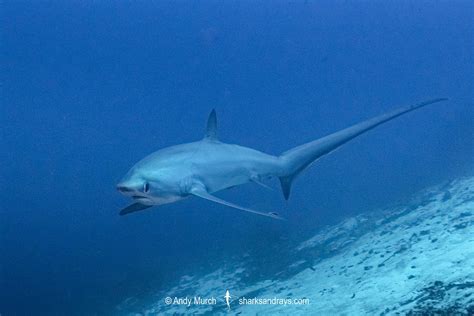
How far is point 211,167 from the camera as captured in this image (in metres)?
5.40

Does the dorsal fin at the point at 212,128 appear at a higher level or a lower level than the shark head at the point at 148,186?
higher

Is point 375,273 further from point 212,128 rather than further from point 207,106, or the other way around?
point 207,106

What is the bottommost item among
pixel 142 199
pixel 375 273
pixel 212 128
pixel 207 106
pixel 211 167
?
pixel 375 273

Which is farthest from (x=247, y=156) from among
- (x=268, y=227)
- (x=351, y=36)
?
(x=351, y=36)

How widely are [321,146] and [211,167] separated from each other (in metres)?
1.54

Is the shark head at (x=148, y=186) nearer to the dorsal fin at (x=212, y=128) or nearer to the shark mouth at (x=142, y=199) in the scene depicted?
the shark mouth at (x=142, y=199)

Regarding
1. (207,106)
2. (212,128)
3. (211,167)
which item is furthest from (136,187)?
(207,106)

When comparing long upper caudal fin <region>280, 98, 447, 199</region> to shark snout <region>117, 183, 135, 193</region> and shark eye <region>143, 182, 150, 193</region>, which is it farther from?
shark snout <region>117, 183, 135, 193</region>

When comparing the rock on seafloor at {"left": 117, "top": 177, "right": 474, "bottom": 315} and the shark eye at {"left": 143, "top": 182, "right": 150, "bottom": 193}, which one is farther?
the rock on seafloor at {"left": 117, "top": 177, "right": 474, "bottom": 315}

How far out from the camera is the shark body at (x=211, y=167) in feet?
14.9

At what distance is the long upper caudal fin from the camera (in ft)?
18.2

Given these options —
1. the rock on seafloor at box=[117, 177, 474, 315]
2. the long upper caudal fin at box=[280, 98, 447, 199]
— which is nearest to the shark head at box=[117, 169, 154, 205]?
the long upper caudal fin at box=[280, 98, 447, 199]

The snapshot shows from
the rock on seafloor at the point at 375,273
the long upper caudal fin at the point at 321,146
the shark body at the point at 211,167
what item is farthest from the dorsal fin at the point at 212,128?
the rock on seafloor at the point at 375,273

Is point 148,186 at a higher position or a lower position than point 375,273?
higher
